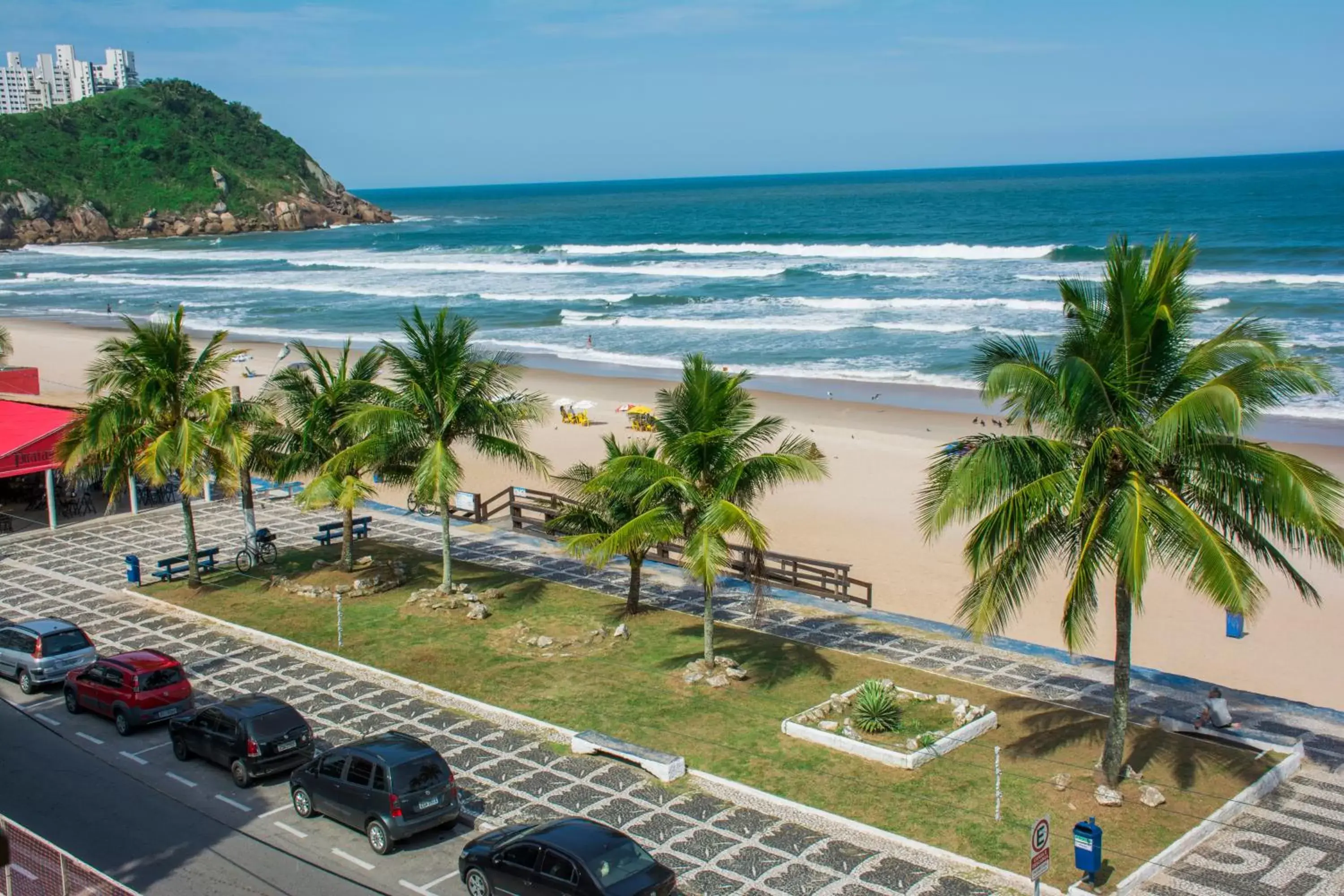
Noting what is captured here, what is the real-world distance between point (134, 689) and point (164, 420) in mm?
7629

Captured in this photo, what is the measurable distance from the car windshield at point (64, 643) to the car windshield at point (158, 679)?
2856 millimetres

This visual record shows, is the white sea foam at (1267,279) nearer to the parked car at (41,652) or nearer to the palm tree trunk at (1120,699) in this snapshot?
the palm tree trunk at (1120,699)

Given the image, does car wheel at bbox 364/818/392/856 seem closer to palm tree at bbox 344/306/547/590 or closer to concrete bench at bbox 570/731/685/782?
concrete bench at bbox 570/731/685/782

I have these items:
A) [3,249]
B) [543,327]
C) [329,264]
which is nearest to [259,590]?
[543,327]

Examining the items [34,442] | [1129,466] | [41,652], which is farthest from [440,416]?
[1129,466]

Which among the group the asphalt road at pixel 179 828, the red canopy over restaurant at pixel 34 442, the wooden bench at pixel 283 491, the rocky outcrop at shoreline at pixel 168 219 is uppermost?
the rocky outcrop at shoreline at pixel 168 219

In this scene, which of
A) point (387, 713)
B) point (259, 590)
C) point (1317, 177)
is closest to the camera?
point (387, 713)

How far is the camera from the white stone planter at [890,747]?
15.5 metres

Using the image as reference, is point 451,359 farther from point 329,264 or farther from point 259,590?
point 329,264

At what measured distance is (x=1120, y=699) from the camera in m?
14.3

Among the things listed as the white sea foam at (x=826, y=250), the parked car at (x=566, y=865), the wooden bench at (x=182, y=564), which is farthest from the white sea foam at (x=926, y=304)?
the parked car at (x=566, y=865)

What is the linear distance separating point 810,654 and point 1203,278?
59902 mm

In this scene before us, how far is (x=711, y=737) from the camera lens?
651 inches

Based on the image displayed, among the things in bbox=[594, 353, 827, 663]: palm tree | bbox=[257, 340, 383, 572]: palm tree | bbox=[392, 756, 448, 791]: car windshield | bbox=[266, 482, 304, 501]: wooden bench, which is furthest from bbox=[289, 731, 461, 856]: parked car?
bbox=[266, 482, 304, 501]: wooden bench
